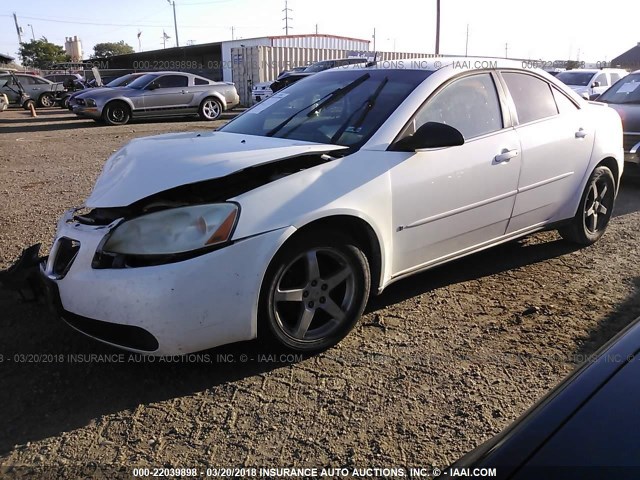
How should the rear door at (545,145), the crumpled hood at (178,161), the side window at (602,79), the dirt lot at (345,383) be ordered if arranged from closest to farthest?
1. the dirt lot at (345,383)
2. the crumpled hood at (178,161)
3. the rear door at (545,145)
4. the side window at (602,79)

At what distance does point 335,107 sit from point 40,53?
284 ft

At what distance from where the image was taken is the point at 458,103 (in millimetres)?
3705

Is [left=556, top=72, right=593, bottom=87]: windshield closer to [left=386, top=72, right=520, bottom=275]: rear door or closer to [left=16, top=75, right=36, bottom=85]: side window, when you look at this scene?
[left=386, top=72, right=520, bottom=275]: rear door

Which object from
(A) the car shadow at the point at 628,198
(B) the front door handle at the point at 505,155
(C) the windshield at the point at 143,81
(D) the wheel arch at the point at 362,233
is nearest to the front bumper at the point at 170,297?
(D) the wheel arch at the point at 362,233

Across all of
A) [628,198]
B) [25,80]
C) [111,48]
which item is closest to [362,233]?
[628,198]

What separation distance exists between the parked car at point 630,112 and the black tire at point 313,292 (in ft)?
19.0

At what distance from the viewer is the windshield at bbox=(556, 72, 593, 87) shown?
15.6 meters

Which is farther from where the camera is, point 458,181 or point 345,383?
point 458,181

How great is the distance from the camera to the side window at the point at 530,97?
4078 mm

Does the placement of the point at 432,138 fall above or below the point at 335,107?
below

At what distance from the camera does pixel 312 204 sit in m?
2.86

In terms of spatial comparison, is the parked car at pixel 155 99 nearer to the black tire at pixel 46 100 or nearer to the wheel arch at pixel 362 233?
the black tire at pixel 46 100

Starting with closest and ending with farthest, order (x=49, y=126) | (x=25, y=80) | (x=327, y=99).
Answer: (x=327, y=99), (x=49, y=126), (x=25, y=80)

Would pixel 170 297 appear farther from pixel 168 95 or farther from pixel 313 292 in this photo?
pixel 168 95
